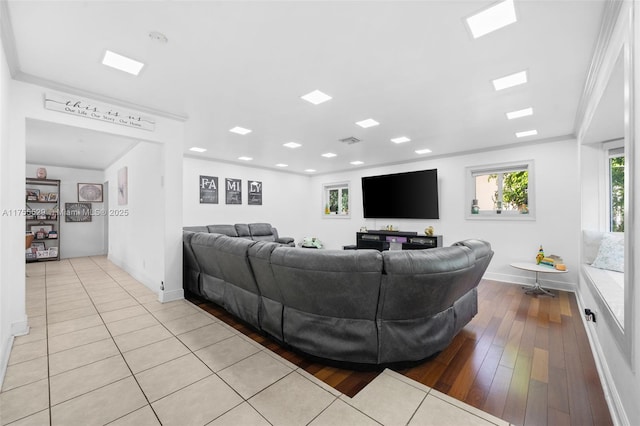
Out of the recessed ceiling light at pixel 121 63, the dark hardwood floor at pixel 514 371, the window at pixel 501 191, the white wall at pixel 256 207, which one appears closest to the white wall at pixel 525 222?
the window at pixel 501 191

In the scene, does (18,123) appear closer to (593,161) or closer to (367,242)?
(367,242)

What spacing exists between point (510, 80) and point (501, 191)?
334cm

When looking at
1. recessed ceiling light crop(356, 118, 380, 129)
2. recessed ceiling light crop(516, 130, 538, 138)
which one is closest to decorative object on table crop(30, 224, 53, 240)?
recessed ceiling light crop(356, 118, 380, 129)

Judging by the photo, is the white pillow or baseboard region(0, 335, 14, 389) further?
the white pillow

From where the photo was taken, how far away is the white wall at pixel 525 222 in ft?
15.0

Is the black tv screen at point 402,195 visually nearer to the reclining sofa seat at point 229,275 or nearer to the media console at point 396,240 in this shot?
the media console at point 396,240

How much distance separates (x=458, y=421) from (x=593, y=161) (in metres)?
4.35

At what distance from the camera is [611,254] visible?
326 cm

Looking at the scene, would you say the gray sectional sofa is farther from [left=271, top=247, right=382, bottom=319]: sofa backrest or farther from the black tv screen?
the black tv screen

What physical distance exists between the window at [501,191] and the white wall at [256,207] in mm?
5061

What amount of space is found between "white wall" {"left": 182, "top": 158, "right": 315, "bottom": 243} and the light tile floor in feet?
12.4

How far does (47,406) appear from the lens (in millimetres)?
1686

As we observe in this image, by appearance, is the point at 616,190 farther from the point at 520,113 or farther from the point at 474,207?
the point at 474,207

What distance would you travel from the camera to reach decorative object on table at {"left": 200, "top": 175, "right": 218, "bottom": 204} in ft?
21.7
